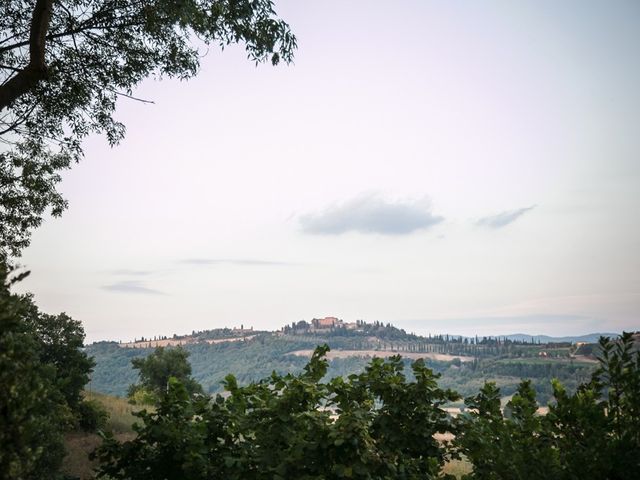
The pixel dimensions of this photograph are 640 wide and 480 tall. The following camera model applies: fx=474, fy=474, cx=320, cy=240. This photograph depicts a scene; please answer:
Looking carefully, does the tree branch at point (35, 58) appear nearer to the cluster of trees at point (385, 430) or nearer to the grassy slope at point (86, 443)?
the cluster of trees at point (385, 430)

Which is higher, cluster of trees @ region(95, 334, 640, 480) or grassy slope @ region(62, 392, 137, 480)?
cluster of trees @ region(95, 334, 640, 480)

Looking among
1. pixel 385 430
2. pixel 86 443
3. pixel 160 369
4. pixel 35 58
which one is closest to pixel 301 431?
pixel 385 430

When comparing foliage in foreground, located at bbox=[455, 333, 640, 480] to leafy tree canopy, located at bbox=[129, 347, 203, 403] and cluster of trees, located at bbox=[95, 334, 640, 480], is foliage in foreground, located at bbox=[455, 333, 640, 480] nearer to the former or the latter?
cluster of trees, located at bbox=[95, 334, 640, 480]

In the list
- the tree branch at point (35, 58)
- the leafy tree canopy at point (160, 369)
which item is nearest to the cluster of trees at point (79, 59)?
the tree branch at point (35, 58)

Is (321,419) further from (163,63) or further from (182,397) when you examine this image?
(163,63)

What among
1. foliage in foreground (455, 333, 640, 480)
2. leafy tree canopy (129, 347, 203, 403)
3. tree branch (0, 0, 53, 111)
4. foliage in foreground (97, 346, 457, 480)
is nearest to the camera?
foliage in foreground (455, 333, 640, 480)

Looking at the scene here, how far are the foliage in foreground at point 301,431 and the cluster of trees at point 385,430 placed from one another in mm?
15

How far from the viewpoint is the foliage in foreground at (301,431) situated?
512cm

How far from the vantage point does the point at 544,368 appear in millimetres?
170875

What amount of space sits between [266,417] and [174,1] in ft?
28.1

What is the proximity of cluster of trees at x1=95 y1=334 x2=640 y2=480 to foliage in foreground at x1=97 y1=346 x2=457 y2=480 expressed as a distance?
0.05 ft

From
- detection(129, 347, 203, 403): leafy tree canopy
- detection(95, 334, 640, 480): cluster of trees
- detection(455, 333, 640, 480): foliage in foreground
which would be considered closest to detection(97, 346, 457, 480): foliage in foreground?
detection(95, 334, 640, 480): cluster of trees

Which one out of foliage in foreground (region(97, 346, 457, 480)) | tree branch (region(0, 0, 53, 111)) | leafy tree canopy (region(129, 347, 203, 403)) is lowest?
leafy tree canopy (region(129, 347, 203, 403))

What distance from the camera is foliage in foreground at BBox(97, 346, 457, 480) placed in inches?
201
